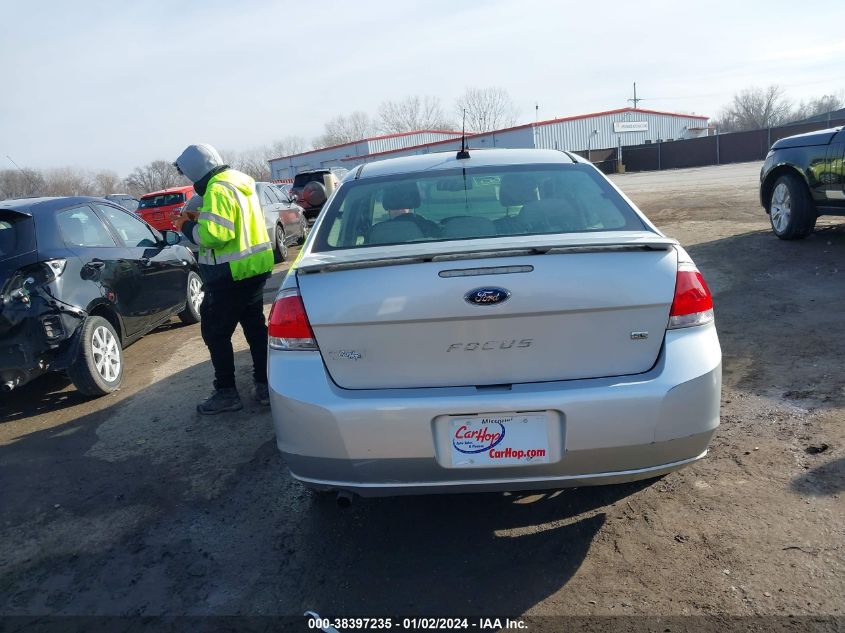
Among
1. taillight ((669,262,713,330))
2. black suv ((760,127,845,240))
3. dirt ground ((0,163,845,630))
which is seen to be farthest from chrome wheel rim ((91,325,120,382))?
black suv ((760,127,845,240))

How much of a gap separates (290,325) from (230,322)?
2.10 meters

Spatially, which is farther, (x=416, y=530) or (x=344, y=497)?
(x=416, y=530)

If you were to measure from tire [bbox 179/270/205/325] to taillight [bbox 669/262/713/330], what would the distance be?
5868 millimetres

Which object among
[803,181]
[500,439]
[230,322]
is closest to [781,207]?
[803,181]

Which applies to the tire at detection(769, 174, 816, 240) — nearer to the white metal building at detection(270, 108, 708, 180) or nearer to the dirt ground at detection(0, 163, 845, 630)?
the dirt ground at detection(0, 163, 845, 630)

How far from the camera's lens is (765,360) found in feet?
15.5

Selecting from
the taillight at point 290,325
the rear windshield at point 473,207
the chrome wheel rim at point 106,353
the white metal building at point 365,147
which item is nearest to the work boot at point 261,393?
the chrome wheel rim at point 106,353

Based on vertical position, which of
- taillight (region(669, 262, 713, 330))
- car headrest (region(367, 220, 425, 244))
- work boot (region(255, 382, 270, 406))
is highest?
car headrest (region(367, 220, 425, 244))

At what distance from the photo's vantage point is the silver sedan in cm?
239

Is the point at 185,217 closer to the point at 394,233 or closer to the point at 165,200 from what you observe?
the point at 394,233

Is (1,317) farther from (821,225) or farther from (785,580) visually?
(821,225)

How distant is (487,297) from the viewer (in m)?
2.40

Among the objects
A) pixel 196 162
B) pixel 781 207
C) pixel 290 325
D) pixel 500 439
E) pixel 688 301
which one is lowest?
pixel 781 207

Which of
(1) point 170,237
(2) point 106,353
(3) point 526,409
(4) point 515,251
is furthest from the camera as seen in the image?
(1) point 170,237
